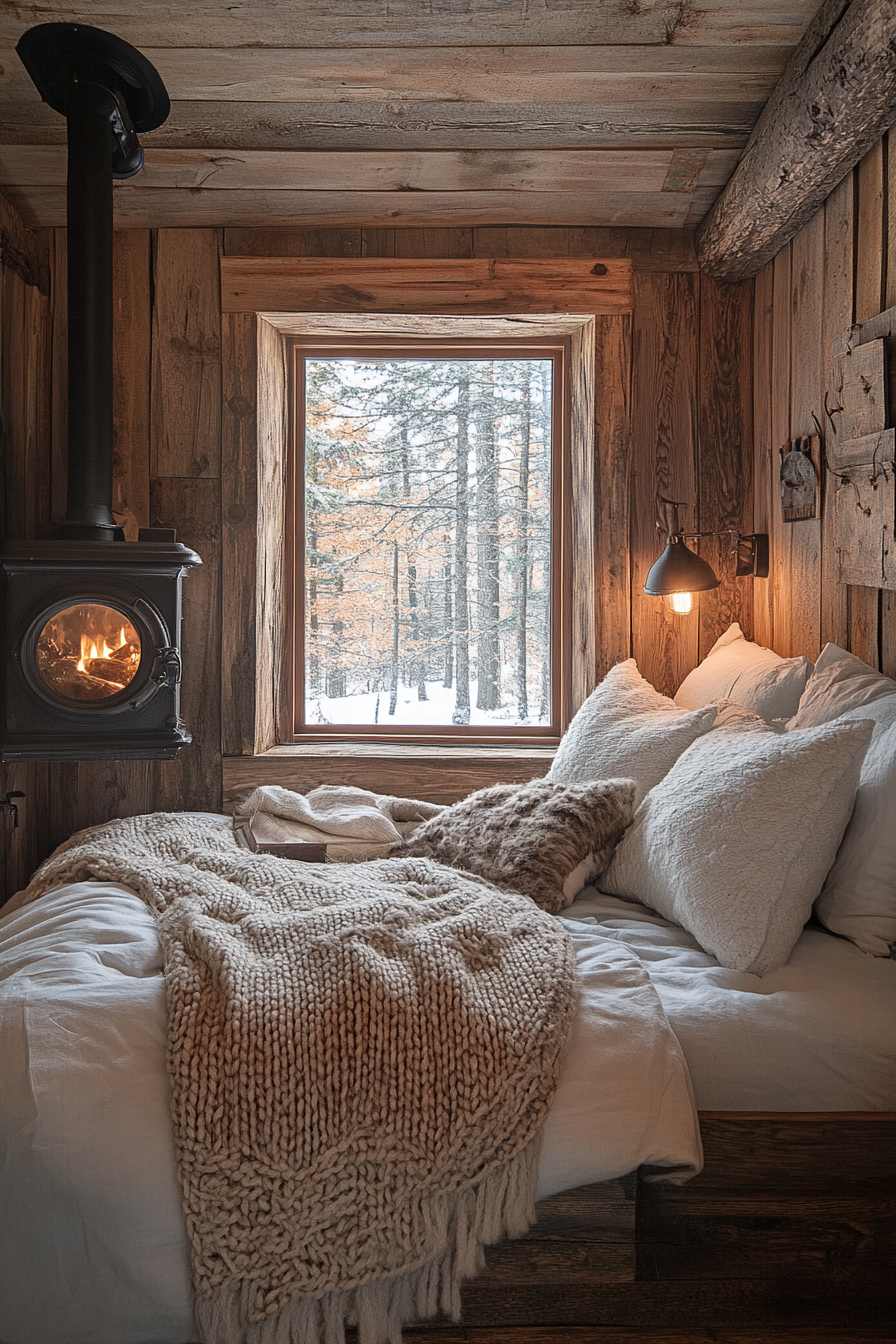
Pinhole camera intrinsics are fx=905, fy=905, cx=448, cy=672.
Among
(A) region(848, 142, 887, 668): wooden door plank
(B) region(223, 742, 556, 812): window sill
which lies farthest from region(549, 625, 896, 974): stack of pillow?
(B) region(223, 742, 556, 812): window sill

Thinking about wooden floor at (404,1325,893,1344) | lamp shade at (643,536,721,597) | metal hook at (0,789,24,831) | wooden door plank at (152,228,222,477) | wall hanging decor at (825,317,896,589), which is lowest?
wooden floor at (404,1325,893,1344)

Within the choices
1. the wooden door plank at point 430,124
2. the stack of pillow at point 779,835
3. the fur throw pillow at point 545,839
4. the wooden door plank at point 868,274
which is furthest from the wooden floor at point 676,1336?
the wooden door plank at point 430,124

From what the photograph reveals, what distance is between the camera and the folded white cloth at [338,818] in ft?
7.55

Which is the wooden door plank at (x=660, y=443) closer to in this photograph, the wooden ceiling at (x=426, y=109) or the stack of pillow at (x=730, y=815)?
the wooden ceiling at (x=426, y=109)

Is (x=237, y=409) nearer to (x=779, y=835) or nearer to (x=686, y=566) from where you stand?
(x=686, y=566)

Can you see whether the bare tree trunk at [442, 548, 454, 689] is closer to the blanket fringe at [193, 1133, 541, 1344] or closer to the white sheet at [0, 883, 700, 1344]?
the white sheet at [0, 883, 700, 1344]

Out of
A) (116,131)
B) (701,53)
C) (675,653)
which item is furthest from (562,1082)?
(116,131)

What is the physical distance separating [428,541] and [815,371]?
1.28 metres

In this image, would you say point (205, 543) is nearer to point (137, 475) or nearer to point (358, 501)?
point (137, 475)

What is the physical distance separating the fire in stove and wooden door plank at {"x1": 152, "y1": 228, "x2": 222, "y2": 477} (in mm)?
721

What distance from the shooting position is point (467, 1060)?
52.9 inches

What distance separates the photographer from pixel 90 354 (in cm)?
229

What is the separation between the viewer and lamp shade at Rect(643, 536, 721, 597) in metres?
2.54

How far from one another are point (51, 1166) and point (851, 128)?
2376 millimetres
